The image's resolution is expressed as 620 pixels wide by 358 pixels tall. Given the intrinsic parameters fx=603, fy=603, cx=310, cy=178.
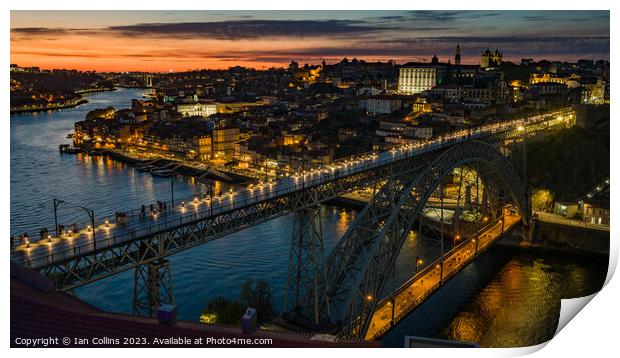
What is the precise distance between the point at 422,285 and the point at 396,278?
115 centimetres

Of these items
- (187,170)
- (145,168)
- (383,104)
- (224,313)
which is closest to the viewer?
(224,313)

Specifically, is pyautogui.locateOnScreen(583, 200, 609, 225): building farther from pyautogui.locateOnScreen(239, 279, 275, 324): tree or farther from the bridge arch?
pyautogui.locateOnScreen(239, 279, 275, 324): tree

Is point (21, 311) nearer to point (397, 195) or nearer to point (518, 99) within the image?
point (397, 195)

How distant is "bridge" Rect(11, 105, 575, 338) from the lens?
4852 mm

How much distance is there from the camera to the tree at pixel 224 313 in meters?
6.84

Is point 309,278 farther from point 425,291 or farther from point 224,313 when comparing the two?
point 425,291

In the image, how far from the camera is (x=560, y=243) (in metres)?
11.5

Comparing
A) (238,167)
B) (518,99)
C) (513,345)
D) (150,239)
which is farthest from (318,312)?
(518,99)

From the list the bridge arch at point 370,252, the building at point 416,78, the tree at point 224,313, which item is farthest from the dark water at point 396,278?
the building at point 416,78

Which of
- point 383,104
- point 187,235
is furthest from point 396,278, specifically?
point 383,104

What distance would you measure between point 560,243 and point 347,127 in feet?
37.5

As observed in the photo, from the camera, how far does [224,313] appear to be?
272 inches

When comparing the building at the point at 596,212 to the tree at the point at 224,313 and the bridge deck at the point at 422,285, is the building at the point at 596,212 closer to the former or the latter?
the bridge deck at the point at 422,285

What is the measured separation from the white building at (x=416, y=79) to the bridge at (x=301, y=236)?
880 inches
